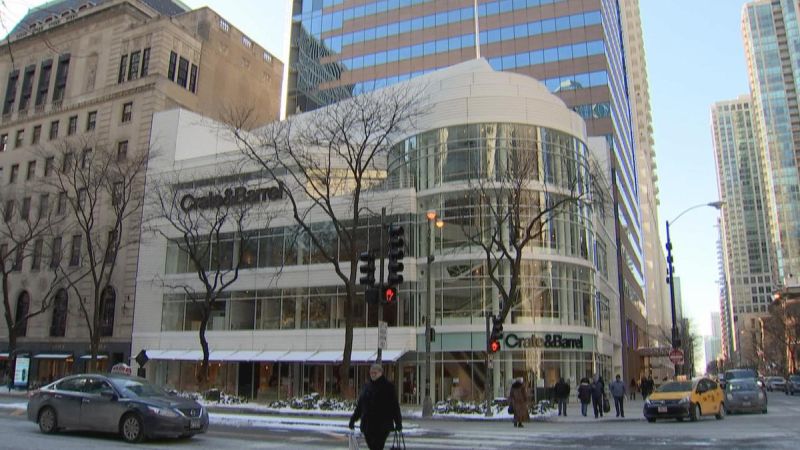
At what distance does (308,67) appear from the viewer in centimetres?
7862

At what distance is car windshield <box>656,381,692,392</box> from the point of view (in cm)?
2125

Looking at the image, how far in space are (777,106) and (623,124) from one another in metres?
135

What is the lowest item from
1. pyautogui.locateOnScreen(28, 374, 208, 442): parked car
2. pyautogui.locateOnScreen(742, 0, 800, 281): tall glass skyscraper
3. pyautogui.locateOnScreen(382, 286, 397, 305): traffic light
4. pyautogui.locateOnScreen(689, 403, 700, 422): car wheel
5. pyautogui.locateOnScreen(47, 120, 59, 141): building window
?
pyautogui.locateOnScreen(689, 403, 700, 422): car wheel

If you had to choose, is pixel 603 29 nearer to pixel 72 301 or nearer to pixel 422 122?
pixel 422 122

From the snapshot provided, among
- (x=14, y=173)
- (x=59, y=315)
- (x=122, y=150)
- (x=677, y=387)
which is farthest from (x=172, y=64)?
(x=677, y=387)

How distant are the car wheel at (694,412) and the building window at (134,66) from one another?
4717 centimetres

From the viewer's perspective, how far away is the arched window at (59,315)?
48.5m

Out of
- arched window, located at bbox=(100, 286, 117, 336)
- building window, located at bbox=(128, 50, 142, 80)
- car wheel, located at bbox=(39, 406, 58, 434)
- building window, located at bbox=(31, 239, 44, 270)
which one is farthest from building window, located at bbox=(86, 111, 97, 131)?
car wheel, located at bbox=(39, 406, 58, 434)

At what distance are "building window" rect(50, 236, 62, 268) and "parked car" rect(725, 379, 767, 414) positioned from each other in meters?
45.6

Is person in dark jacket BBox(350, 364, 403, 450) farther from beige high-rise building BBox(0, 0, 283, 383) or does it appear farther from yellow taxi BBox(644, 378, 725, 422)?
beige high-rise building BBox(0, 0, 283, 383)

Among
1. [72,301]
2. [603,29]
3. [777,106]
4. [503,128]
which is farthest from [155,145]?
[777,106]

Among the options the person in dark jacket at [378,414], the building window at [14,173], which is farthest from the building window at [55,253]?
the person in dark jacket at [378,414]

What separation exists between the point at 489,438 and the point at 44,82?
5678 cm

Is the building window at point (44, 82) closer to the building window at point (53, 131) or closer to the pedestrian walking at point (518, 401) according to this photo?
the building window at point (53, 131)
